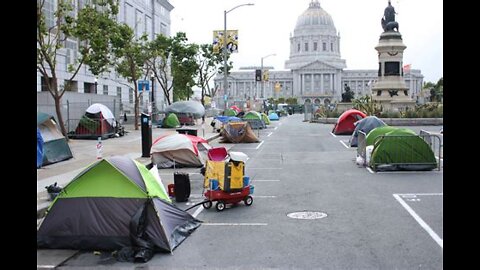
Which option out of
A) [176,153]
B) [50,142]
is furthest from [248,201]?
[50,142]

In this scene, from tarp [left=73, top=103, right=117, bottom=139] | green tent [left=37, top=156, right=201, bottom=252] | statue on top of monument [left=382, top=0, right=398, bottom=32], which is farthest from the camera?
statue on top of monument [left=382, top=0, right=398, bottom=32]

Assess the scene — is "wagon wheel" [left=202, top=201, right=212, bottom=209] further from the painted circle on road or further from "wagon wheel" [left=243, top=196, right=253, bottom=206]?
the painted circle on road

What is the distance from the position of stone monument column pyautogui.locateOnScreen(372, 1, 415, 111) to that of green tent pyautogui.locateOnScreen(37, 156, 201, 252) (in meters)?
46.0

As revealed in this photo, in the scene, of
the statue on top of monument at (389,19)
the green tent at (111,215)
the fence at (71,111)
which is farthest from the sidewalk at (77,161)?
the statue on top of monument at (389,19)

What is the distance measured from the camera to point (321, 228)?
32.3 feet

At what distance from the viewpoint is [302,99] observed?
165m

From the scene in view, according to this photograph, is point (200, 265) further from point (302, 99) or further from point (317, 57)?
point (317, 57)

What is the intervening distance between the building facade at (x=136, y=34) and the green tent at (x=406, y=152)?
25.4 meters

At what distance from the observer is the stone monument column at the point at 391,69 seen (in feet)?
172

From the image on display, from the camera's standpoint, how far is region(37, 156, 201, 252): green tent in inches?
340

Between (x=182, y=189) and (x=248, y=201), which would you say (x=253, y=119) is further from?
(x=248, y=201)

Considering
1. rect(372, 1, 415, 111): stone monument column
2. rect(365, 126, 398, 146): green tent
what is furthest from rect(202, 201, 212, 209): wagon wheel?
rect(372, 1, 415, 111): stone monument column

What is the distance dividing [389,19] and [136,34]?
26596 millimetres
